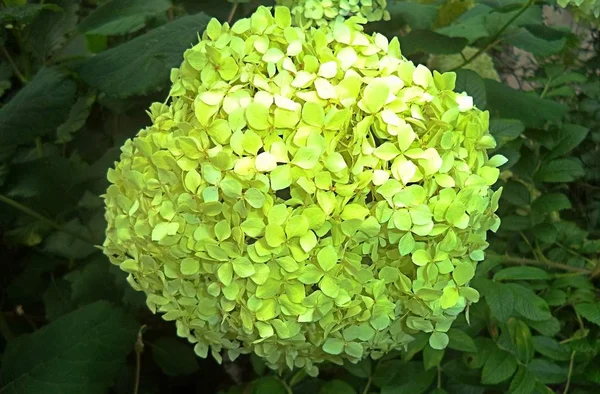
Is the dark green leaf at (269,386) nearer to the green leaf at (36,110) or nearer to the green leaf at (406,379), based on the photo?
the green leaf at (406,379)

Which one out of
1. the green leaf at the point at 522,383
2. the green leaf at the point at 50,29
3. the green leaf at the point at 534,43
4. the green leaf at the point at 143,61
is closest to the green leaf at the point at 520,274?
the green leaf at the point at 522,383

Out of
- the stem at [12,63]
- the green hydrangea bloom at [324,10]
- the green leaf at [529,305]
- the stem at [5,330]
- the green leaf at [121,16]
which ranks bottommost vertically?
the stem at [5,330]

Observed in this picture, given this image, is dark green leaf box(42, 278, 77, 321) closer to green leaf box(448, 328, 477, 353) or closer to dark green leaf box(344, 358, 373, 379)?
dark green leaf box(344, 358, 373, 379)

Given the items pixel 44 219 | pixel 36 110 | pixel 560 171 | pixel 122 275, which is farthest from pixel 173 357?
pixel 560 171

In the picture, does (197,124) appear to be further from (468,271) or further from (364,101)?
(468,271)

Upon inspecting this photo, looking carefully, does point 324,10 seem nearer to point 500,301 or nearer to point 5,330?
point 500,301

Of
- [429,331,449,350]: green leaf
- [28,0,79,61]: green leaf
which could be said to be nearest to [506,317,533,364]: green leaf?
[429,331,449,350]: green leaf
